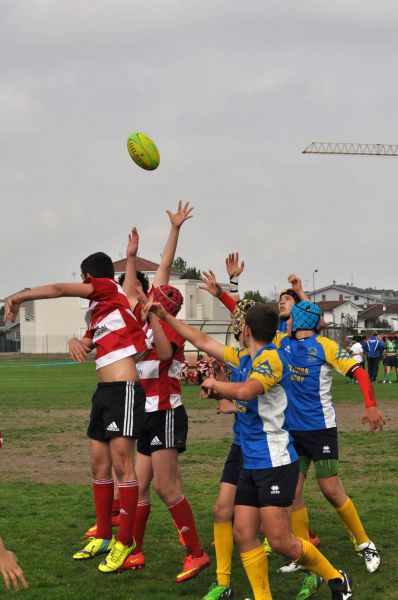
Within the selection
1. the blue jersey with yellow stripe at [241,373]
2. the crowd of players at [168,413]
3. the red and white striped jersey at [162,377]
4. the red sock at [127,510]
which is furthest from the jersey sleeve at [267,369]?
the red sock at [127,510]

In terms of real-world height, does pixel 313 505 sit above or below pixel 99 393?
below

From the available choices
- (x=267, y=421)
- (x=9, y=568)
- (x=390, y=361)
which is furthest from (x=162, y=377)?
(x=390, y=361)

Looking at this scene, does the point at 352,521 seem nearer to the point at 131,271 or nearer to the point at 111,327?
the point at 111,327

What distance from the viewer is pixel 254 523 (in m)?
6.07

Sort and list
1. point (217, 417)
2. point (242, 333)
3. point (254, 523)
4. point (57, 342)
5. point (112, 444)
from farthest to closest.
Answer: point (57, 342) < point (217, 417) < point (112, 444) < point (242, 333) < point (254, 523)

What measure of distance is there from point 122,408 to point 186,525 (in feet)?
3.64

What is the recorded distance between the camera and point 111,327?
24.7ft

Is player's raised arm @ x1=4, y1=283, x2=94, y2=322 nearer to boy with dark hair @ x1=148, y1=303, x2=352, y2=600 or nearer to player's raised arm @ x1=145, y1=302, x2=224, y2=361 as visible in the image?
player's raised arm @ x1=145, y1=302, x2=224, y2=361

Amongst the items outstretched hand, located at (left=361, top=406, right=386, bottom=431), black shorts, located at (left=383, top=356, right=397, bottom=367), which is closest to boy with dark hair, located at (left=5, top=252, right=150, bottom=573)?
outstretched hand, located at (left=361, top=406, right=386, bottom=431)

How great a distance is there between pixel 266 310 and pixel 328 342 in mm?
1636

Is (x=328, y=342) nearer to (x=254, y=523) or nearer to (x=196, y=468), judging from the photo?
(x=254, y=523)

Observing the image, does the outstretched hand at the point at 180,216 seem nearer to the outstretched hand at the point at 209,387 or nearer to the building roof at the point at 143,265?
the outstretched hand at the point at 209,387

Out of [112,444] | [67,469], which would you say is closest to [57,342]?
[67,469]

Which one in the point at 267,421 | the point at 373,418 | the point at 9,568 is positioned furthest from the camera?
the point at 373,418
